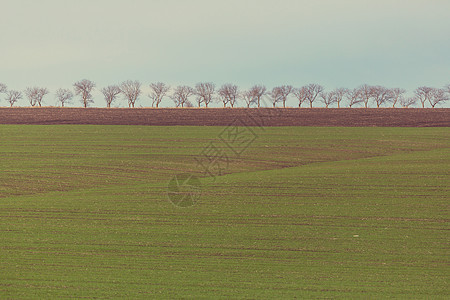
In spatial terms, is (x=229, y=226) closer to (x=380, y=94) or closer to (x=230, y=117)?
(x=230, y=117)

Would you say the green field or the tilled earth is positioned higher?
the tilled earth

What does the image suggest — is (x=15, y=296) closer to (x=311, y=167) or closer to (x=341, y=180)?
(x=341, y=180)

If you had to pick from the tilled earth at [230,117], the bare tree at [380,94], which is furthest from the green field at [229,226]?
the bare tree at [380,94]

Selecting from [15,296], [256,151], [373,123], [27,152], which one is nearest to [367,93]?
[373,123]

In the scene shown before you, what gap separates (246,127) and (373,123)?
14670 millimetres

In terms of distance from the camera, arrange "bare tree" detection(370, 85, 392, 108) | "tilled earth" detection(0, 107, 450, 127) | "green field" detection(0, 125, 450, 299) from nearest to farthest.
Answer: "green field" detection(0, 125, 450, 299) < "tilled earth" detection(0, 107, 450, 127) < "bare tree" detection(370, 85, 392, 108)

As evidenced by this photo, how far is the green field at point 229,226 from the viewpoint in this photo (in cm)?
1255

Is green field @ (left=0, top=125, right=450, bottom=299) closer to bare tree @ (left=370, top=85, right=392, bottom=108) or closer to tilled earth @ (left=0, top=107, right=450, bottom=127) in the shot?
tilled earth @ (left=0, top=107, right=450, bottom=127)

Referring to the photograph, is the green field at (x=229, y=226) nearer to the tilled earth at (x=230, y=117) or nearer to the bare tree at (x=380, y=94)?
the tilled earth at (x=230, y=117)

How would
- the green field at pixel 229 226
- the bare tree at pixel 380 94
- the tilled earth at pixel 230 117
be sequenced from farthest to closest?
the bare tree at pixel 380 94
the tilled earth at pixel 230 117
the green field at pixel 229 226

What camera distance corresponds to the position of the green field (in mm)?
12555

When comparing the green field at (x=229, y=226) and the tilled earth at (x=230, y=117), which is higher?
the tilled earth at (x=230, y=117)

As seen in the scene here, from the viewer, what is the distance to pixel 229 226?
17703 millimetres

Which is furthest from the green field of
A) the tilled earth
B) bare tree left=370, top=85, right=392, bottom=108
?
bare tree left=370, top=85, right=392, bottom=108
